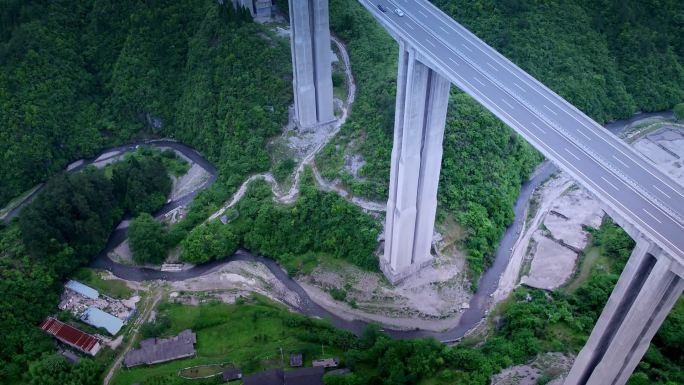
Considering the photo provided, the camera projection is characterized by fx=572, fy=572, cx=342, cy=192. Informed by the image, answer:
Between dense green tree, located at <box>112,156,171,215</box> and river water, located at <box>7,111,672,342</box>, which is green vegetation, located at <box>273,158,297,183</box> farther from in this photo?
dense green tree, located at <box>112,156,171,215</box>

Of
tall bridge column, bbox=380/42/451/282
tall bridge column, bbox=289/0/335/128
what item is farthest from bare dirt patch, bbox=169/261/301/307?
tall bridge column, bbox=289/0/335/128

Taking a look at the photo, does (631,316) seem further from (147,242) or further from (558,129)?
(147,242)

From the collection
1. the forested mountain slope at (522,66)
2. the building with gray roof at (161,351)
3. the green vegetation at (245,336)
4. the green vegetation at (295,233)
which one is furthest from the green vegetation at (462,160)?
the building with gray roof at (161,351)

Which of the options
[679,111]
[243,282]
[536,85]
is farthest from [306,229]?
[679,111]

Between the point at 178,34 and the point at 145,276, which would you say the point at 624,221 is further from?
the point at 178,34

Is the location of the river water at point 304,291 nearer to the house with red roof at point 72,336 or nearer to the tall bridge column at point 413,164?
the tall bridge column at point 413,164

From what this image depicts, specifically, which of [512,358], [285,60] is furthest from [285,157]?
[512,358]
